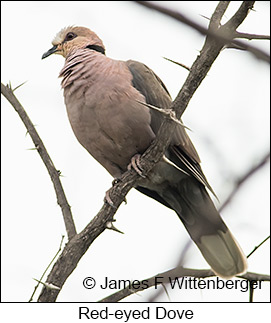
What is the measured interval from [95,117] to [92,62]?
0.54m

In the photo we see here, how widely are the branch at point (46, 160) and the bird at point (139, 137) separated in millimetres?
436

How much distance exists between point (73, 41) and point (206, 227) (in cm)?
196

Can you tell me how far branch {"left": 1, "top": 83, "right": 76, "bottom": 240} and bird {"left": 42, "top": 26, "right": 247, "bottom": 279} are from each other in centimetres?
44

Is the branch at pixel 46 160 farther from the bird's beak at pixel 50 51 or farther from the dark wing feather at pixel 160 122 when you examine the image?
the bird's beak at pixel 50 51

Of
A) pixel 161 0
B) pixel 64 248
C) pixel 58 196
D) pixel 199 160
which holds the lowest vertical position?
pixel 161 0

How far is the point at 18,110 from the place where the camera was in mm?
3150

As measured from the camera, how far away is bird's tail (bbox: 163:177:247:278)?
142 inches

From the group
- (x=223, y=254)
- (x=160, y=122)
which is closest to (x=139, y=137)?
(x=160, y=122)

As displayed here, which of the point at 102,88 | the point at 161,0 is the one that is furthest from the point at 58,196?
the point at 161,0

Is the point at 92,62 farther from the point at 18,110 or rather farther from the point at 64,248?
the point at 64,248

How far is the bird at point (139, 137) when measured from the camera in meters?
3.36

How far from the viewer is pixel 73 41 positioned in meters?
4.30

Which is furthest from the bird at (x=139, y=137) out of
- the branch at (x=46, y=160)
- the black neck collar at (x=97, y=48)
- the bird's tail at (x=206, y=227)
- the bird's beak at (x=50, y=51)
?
the bird's beak at (x=50, y=51)

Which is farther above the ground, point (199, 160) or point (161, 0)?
point (199, 160)
